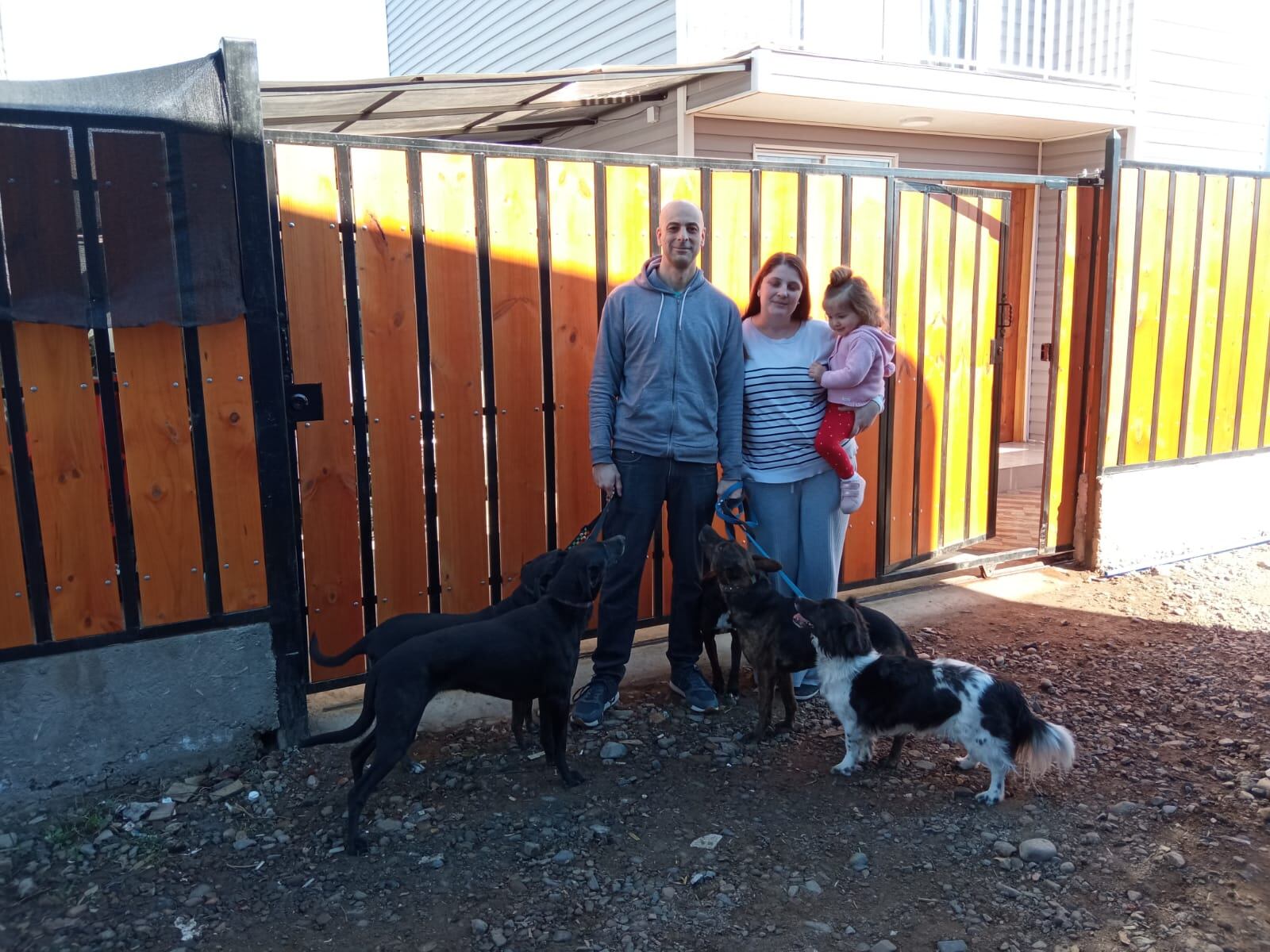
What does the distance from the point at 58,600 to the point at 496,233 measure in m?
2.42

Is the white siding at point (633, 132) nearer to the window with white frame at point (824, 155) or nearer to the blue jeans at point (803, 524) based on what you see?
the window with white frame at point (824, 155)

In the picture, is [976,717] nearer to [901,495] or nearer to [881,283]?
[901,495]

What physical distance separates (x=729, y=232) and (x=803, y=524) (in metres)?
1.75

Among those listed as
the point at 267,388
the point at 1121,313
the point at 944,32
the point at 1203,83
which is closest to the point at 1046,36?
the point at 944,32

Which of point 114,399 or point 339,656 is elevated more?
point 114,399

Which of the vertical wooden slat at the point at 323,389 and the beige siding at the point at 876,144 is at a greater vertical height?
the beige siding at the point at 876,144

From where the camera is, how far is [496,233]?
14.8 ft

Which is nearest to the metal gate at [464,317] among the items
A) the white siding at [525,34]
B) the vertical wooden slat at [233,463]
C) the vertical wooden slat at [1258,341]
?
the vertical wooden slat at [233,463]

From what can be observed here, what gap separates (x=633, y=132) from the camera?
9133 millimetres

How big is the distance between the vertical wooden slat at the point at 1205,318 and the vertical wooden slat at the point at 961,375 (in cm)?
174

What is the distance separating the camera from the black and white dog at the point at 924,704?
3.49 m

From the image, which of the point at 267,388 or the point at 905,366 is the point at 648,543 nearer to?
the point at 267,388

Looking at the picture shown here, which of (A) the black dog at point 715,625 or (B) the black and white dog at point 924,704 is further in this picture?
(A) the black dog at point 715,625

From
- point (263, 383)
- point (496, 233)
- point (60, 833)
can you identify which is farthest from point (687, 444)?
point (60, 833)
